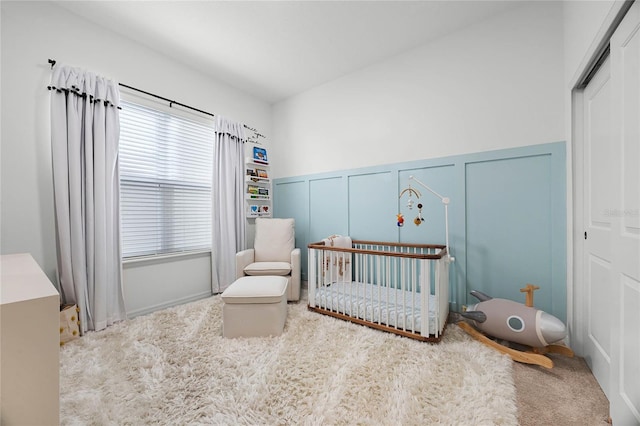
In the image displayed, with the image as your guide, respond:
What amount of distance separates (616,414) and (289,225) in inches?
105

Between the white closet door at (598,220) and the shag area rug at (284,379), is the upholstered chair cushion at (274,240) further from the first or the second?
the white closet door at (598,220)

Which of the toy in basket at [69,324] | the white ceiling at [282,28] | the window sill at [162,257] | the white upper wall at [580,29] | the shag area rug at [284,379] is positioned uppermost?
the white ceiling at [282,28]

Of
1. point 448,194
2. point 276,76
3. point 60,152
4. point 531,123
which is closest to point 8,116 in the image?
point 60,152

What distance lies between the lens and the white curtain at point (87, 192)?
1.86 metres

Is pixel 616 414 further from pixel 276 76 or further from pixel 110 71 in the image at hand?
pixel 110 71

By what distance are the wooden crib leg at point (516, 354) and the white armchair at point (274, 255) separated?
1614 millimetres

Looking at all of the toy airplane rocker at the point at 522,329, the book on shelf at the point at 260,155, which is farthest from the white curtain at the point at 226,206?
the toy airplane rocker at the point at 522,329

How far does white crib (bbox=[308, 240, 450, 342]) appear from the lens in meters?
1.76

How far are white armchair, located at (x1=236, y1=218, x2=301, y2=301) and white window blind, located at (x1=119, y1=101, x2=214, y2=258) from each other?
562 mm

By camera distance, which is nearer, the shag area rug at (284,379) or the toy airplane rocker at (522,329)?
the shag area rug at (284,379)

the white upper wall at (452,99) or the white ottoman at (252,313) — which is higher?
the white upper wall at (452,99)

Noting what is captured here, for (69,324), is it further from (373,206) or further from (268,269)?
(373,206)

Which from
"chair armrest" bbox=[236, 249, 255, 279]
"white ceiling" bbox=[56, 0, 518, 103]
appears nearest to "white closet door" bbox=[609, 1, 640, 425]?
"white ceiling" bbox=[56, 0, 518, 103]

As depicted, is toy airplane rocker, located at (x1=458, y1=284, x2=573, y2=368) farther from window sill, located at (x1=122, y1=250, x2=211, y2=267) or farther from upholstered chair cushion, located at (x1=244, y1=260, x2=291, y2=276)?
window sill, located at (x1=122, y1=250, x2=211, y2=267)
